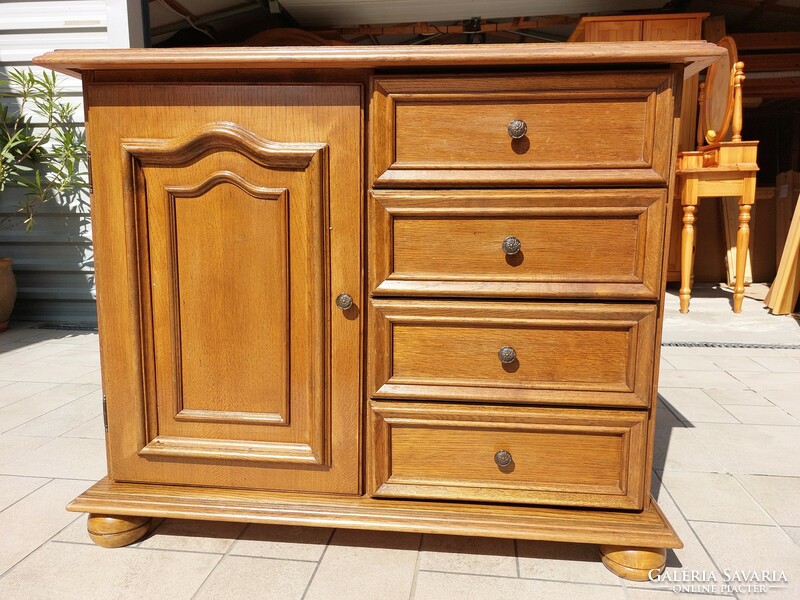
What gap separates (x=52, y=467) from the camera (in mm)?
1951

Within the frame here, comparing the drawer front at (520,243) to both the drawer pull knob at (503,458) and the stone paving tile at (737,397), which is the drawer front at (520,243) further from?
the stone paving tile at (737,397)

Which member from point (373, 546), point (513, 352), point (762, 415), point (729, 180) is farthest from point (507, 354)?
point (729, 180)

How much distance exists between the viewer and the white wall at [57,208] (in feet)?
12.4

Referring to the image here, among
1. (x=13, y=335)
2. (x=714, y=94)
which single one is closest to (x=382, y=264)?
(x=13, y=335)

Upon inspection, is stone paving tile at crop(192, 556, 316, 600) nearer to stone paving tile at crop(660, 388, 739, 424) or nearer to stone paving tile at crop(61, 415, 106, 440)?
stone paving tile at crop(61, 415, 106, 440)

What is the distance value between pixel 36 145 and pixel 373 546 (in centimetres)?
376

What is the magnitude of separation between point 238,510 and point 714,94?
15.3ft

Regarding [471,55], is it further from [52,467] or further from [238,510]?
[52,467]

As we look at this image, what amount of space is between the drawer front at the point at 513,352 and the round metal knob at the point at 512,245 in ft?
0.40

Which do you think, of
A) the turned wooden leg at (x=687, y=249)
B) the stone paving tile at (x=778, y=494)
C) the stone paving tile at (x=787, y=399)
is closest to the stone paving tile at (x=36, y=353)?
the stone paving tile at (x=778, y=494)

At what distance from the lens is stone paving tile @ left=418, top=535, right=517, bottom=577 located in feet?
4.61

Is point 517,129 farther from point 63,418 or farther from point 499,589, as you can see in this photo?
point 63,418

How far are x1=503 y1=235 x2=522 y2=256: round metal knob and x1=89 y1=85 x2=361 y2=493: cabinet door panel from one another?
1.15 ft

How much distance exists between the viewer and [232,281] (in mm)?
1406
